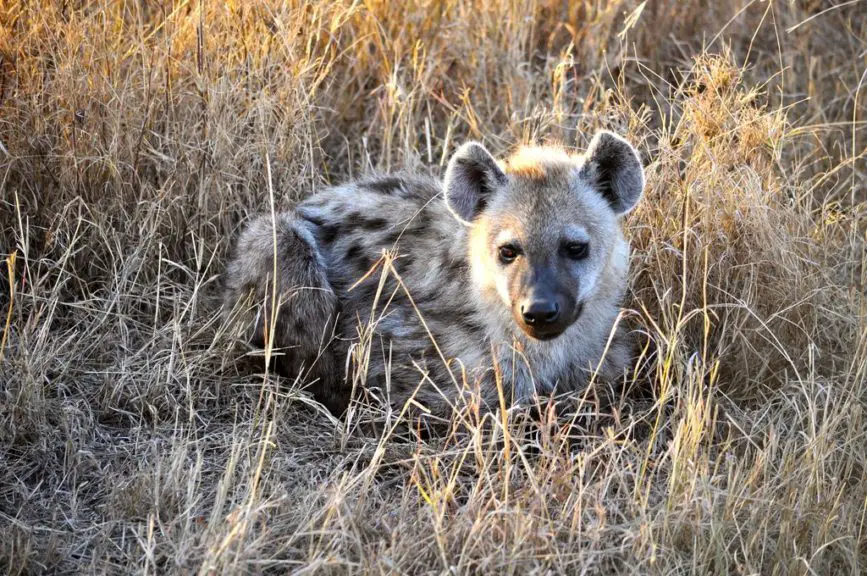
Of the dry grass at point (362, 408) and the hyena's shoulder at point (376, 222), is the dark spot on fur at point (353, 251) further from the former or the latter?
the dry grass at point (362, 408)

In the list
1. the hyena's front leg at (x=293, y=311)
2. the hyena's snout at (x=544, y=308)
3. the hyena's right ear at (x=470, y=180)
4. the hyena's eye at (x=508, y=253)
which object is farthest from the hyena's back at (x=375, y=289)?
the hyena's snout at (x=544, y=308)

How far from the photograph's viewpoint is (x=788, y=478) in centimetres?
311

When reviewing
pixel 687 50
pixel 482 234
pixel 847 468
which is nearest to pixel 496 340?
pixel 482 234

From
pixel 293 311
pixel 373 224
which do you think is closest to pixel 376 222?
pixel 373 224

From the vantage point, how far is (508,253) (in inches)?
141

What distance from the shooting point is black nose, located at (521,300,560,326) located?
3.34 meters

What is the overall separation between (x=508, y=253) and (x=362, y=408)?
2.38 ft

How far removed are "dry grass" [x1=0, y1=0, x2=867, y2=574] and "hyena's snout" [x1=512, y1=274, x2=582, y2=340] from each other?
29 centimetres

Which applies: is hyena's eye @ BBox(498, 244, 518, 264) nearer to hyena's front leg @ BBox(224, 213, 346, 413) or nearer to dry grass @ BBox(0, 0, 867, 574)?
dry grass @ BBox(0, 0, 867, 574)

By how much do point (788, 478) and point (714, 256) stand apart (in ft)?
4.06

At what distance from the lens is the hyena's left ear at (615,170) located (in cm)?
362

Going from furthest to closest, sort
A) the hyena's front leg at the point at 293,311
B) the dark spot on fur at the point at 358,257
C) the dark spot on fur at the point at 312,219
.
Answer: the dark spot on fur at the point at 312,219
the dark spot on fur at the point at 358,257
the hyena's front leg at the point at 293,311

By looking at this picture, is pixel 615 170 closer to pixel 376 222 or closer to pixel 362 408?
pixel 376 222

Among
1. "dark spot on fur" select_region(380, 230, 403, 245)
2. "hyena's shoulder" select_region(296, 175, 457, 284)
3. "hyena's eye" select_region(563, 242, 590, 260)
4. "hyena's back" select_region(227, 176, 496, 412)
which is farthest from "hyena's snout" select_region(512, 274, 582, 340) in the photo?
"dark spot on fur" select_region(380, 230, 403, 245)
